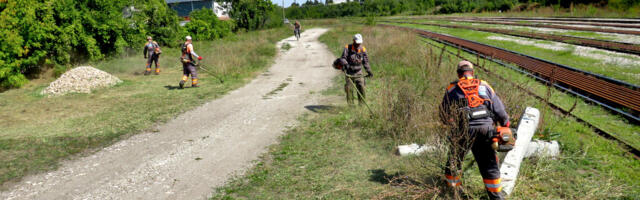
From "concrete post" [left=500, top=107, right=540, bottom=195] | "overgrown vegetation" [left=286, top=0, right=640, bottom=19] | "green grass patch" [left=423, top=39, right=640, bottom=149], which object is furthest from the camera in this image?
"overgrown vegetation" [left=286, top=0, right=640, bottom=19]

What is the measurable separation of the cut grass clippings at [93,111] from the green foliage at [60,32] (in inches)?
38.3

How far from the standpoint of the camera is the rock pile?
13.0 m

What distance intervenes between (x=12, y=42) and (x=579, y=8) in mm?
39889

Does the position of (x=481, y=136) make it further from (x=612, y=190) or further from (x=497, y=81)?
(x=497, y=81)

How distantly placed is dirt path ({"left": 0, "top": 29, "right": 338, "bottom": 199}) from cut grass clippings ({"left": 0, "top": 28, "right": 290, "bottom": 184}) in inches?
22.6

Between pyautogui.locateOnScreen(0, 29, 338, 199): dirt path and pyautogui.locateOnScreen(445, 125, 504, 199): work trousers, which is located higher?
pyautogui.locateOnScreen(445, 125, 504, 199): work trousers

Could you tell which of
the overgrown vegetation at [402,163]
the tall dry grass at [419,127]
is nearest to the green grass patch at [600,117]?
the overgrown vegetation at [402,163]

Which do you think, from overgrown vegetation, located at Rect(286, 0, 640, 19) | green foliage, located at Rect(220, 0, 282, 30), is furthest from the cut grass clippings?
overgrown vegetation, located at Rect(286, 0, 640, 19)

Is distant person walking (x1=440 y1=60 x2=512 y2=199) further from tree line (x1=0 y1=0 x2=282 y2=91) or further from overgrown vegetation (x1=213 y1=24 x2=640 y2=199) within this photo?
tree line (x1=0 y1=0 x2=282 y2=91)

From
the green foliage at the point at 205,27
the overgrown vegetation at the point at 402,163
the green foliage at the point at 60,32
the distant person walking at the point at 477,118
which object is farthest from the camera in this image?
the green foliage at the point at 205,27

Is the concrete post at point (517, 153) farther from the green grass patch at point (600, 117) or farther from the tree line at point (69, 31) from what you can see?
the tree line at point (69, 31)

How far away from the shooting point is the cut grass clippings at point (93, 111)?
7.40 m

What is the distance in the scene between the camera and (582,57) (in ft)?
45.2


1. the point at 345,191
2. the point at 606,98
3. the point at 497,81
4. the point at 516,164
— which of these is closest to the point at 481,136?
the point at 516,164
